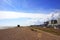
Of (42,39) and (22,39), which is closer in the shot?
(22,39)

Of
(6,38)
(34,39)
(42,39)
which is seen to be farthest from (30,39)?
(6,38)

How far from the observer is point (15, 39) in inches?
456

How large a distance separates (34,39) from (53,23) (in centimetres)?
6904

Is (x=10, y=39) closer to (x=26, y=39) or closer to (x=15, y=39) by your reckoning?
(x=15, y=39)

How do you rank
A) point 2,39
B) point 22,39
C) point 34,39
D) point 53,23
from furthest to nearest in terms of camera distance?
point 53,23 < point 34,39 < point 22,39 < point 2,39

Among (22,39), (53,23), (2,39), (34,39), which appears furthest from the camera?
(53,23)

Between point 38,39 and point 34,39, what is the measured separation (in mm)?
397

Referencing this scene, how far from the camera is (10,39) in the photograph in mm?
11336

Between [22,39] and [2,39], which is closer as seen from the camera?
[2,39]

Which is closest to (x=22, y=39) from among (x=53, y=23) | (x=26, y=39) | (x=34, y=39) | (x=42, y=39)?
(x=26, y=39)

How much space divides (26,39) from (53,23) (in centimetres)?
6963

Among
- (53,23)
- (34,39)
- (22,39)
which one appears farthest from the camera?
(53,23)

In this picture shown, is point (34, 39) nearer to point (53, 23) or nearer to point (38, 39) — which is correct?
point (38, 39)

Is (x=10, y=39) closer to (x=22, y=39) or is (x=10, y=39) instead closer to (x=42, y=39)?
(x=22, y=39)
